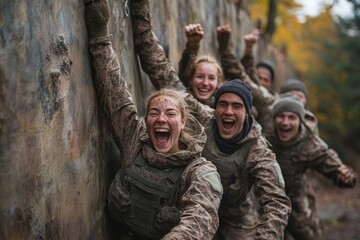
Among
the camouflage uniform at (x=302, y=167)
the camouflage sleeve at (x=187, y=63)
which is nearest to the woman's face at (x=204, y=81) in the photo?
the camouflage sleeve at (x=187, y=63)

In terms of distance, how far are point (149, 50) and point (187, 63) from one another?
110 centimetres

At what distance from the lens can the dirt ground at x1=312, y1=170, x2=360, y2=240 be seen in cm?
1203

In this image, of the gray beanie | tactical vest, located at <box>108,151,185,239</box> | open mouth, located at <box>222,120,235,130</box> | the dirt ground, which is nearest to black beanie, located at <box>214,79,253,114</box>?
A: open mouth, located at <box>222,120,235,130</box>

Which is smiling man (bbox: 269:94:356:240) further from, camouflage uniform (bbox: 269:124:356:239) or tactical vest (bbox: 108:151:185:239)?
tactical vest (bbox: 108:151:185:239)

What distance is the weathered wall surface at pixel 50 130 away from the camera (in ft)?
10.5

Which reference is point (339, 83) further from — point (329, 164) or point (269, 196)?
point (269, 196)

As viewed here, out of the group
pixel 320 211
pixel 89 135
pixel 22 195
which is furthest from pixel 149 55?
pixel 320 211

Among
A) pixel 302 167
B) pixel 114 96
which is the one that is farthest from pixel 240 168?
pixel 302 167

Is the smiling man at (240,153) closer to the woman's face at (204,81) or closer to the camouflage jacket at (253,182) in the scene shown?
the camouflage jacket at (253,182)

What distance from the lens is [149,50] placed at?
550 centimetres

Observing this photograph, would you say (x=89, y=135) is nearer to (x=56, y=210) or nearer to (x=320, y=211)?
(x=56, y=210)

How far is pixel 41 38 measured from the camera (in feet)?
11.4

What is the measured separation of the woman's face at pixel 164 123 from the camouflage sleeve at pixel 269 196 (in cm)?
109

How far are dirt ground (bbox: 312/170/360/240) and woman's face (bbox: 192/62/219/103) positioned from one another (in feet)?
20.2
